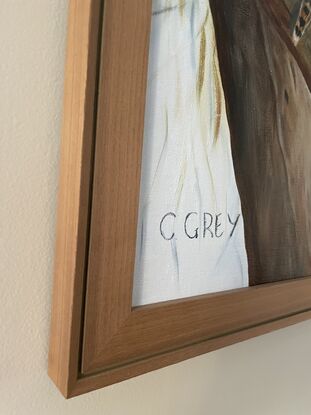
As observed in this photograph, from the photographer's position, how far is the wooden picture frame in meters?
0.28

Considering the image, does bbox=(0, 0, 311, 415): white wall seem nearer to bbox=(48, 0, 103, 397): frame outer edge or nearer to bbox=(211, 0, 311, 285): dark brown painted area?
bbox=(48, 0, 103, 397): frame outer edge

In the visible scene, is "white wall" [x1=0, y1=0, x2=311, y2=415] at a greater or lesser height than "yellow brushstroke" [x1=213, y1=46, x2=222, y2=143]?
lesser

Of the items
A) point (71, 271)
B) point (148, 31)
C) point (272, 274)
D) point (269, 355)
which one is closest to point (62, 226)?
point (71, 271)

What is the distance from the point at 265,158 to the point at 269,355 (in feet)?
0.93

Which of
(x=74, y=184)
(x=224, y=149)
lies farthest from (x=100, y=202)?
(x=224, y=149)

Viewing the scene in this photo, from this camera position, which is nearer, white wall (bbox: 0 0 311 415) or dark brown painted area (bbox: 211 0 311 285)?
white wall (bbox: 0 0 311 415)

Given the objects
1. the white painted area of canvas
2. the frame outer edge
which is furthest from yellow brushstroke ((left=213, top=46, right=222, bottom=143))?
the frame outer edge

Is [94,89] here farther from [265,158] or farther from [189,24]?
[265,158]

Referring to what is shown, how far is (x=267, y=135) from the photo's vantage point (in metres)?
0.45

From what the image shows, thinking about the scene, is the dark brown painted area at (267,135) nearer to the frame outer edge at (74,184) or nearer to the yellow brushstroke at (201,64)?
the yellow brushstroke at (201,64)

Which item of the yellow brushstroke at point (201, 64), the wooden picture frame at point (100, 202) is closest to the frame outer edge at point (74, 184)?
the wooden picture frame at point (100, 202)

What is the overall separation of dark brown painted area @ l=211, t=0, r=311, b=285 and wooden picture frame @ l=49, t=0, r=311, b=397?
13 cm

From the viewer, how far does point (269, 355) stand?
0.55 metres

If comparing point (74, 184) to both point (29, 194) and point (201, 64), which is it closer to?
point (29, 194)
